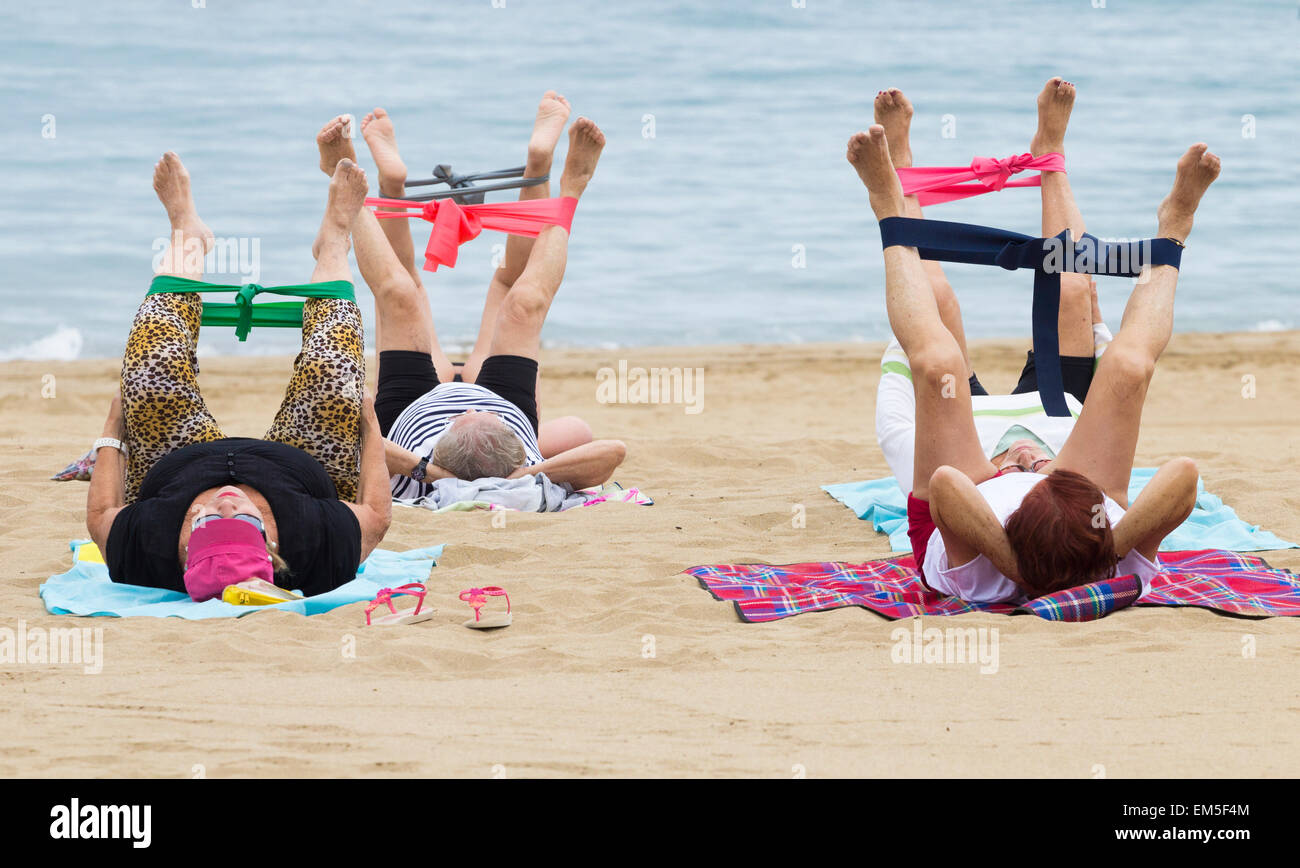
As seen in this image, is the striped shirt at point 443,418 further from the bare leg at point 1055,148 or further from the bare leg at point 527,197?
the bare leg at point 1055,148

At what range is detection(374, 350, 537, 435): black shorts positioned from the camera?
681 cm

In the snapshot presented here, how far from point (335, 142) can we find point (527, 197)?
1438 mm

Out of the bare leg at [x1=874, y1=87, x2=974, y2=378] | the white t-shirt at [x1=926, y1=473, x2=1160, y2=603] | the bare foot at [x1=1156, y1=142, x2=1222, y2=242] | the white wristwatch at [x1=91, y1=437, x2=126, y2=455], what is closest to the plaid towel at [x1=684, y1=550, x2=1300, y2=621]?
the white t-shirt at [x1=926, y1=473, x2=1160, y2=603]

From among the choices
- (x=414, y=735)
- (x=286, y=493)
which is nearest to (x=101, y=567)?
(x=286, y=493)

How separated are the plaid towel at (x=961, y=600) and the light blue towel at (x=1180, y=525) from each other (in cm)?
31

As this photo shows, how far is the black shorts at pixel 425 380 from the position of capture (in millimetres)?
6812

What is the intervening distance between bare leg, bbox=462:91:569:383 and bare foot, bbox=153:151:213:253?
2065mm

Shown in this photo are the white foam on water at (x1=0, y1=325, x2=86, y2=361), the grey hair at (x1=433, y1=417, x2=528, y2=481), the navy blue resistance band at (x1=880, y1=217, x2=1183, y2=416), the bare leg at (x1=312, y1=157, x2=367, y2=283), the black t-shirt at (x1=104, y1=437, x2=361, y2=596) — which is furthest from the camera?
the white foam on water at (x1=0, y1=325, x2=86, y2=361)

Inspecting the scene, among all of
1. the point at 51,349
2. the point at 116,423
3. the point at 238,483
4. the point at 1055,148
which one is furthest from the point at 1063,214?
the point at 51,349

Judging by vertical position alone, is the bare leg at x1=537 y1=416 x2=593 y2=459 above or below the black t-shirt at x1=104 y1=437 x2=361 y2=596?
above

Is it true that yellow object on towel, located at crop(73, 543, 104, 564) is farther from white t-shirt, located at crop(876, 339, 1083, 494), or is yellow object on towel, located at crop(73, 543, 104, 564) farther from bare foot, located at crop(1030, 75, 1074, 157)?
bare foot, located at crop(1030, 75, 1074, 157)

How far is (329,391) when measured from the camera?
459 centimetres

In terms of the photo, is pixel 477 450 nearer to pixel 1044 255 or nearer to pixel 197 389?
pixel 197 389

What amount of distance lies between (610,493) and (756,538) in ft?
4.18
